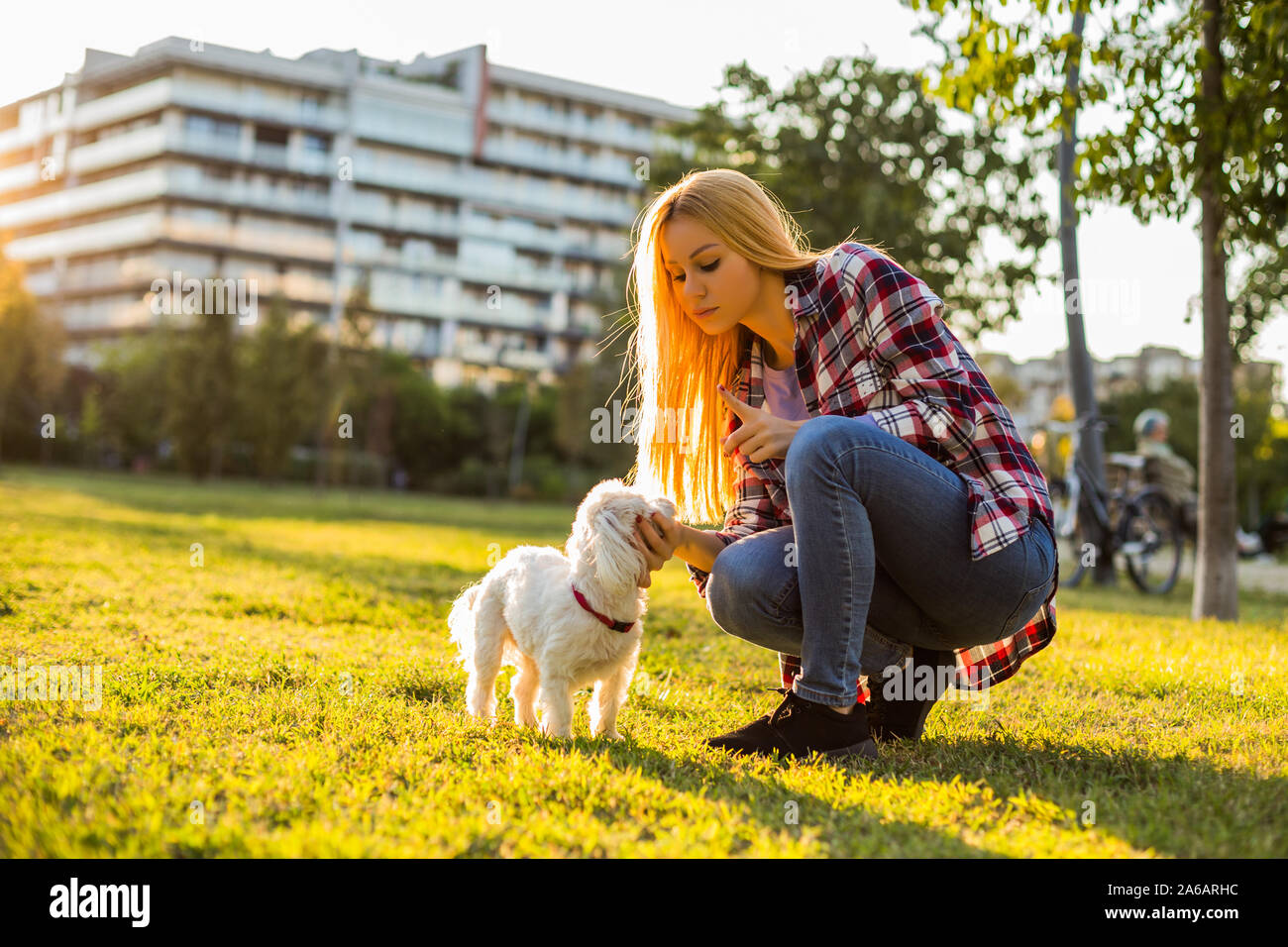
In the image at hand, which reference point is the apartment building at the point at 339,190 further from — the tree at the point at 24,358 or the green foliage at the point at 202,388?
the green foliage at the point at 202,388

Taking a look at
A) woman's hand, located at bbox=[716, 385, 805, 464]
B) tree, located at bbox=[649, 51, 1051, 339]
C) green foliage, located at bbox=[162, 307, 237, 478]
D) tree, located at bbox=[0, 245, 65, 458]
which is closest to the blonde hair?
woman's hand, located at bbox=[716, 385, 805, 464]

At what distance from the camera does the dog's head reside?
10.5ft

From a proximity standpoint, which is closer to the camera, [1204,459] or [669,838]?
[669,838]

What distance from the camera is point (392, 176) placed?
215ft

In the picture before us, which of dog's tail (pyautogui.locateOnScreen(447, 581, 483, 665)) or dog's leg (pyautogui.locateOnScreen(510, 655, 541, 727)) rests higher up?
dog's tail (pyautogui.locateOnScreen(447, 581, 483, 665))

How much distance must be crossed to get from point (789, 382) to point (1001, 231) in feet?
52.6

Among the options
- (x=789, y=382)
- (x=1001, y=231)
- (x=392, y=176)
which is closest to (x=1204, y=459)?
(x=789, y=382)

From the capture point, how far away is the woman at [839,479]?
3020 mm

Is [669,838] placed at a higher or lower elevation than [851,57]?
lower

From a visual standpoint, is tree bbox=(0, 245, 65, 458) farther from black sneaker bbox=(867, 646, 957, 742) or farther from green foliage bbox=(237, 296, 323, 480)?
black sneaker bbox=(867, 646, 957, 742)

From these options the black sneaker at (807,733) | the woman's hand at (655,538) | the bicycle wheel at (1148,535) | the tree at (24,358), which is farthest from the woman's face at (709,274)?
the tree at (24,358)

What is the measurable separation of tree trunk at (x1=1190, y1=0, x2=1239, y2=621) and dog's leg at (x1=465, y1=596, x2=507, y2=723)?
18.7 feet
